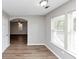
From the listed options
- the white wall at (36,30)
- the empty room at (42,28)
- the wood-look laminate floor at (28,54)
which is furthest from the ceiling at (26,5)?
the white wall at (36,30)

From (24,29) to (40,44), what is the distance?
9.99 metres

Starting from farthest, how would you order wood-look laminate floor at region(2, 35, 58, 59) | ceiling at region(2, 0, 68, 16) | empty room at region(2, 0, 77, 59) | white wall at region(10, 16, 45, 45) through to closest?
1. white wall at region(10, 16, 45, 45)
2. wood-look laminate floor at region(2, 35, 58, 59)
3. empty room at region(2, 0, 77, 59)
4. ceiling at region(2, 0, 68, 16)

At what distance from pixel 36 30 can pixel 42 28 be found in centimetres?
49

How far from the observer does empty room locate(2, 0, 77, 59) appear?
13.3ft

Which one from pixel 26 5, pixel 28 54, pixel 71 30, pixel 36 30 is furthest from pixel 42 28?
pixel 71 30

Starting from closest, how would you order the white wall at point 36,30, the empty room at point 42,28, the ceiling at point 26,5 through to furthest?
the ceiling at point 26,5 → the empty room at point 42,28 → the white wall at point 36,30

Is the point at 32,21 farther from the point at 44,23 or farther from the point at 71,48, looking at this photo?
the point at 71,48

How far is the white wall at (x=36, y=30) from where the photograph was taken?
28.7 ft

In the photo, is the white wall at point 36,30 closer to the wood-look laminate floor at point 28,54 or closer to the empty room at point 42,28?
the empty room at point 42,28

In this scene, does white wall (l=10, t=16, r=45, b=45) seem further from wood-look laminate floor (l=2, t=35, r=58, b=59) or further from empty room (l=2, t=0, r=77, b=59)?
wood-look laminate floor (l=2, t=35, r=58, b=59)

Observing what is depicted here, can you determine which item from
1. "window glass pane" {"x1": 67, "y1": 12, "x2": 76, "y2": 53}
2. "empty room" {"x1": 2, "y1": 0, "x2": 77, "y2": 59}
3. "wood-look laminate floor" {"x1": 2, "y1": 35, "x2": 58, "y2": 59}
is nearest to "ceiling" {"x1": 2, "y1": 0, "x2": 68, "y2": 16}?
"empty room" {"x1": 2, "y1": 0, "x2": 77, "y2": 59}

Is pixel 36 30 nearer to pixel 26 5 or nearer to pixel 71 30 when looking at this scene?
pixel 26 5

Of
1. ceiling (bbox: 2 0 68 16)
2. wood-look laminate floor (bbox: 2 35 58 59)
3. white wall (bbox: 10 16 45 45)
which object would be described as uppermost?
ceiling (bbox: 2 0 68 16)

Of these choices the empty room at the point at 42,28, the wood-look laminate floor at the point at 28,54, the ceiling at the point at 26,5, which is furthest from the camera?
the wood-look laminate floor at the point at 28,54
